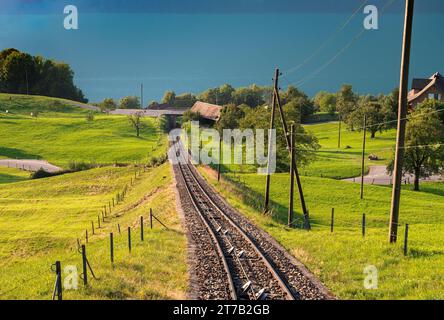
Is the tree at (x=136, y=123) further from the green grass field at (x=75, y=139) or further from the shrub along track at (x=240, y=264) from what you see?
the shrub along track at (x=240, y=264)

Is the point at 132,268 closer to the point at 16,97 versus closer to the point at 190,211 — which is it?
the point at 190,211

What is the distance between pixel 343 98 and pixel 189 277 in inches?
6365

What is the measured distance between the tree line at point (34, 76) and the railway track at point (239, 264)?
562ft

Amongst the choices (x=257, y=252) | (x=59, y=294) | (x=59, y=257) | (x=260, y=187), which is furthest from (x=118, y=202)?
→ (x=59, y=294)

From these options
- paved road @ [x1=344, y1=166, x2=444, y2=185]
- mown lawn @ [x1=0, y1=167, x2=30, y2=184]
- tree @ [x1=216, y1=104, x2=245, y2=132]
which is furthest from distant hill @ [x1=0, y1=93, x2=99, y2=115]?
paved road @ [x1=344, y1=166, x2=444, y2=185]

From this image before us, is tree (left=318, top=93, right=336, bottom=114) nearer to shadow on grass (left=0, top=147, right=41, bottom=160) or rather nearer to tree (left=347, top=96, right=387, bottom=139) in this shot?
tree (left=347, top=96, right=387, bottom=139)

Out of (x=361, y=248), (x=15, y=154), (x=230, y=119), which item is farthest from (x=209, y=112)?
(x=361, y=248)

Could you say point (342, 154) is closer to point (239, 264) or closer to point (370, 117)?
point (370, 117)

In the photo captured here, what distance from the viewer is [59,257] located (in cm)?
2341

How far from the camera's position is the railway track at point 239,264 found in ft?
47.5

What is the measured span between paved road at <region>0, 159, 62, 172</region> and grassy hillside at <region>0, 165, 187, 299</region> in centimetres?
1029

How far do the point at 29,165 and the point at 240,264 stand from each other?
67.9m

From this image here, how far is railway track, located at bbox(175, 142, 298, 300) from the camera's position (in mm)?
14491

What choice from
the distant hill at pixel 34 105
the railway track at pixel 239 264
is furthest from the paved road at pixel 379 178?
the distant hill at pixel 34 105
